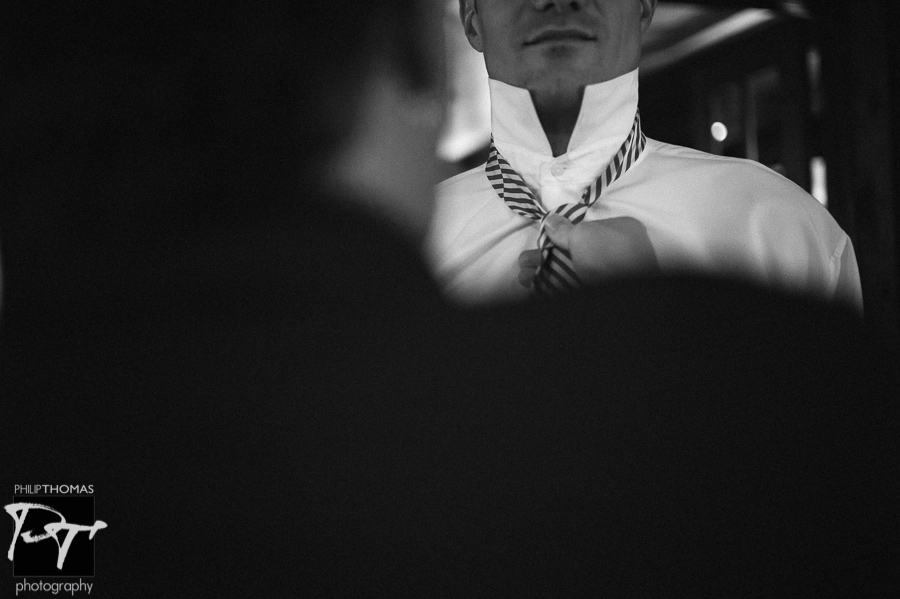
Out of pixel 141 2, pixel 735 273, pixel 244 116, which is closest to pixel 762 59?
pixel 735 273

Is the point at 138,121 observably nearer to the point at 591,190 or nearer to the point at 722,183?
the point at 591,190

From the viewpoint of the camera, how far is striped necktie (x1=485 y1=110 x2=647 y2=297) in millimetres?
1325

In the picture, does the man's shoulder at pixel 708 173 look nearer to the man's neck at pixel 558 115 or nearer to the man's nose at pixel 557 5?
the man's neck at pixel 558 115

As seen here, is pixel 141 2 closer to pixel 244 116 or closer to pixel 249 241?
A: pixel 244 116

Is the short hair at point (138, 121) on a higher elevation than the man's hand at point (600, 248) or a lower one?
higher

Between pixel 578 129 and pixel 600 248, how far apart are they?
187 mm

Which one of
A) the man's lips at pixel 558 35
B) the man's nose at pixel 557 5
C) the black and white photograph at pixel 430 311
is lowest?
the black and white photograph at pixel 430 311

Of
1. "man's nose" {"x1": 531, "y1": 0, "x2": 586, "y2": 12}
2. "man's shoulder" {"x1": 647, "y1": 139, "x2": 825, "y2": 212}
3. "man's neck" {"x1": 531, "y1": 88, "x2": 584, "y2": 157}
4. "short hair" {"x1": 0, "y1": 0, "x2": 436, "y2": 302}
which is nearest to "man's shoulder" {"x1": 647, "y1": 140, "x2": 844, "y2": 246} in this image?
"man's shoulder" {"x1": 647, "y1": 139, "x2": 825, "y2": 212}

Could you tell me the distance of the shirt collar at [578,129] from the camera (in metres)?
1.32

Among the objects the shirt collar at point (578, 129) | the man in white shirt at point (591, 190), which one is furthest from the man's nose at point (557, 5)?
the shirt collar at point (578, 129)

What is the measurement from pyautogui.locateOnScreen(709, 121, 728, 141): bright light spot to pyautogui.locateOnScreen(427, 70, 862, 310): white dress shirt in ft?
0.11

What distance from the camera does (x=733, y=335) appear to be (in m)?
1.36

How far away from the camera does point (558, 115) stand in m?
1.32

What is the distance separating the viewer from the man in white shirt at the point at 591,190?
132cm
